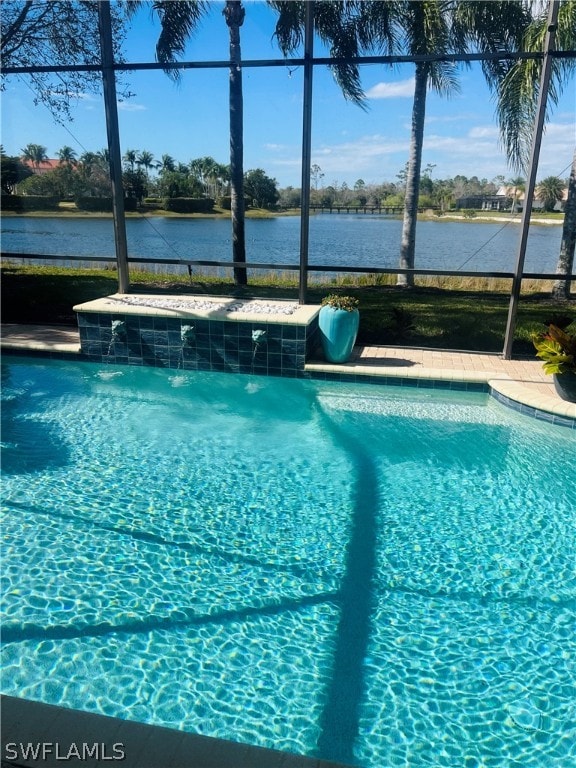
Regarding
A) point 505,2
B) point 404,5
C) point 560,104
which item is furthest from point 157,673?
point 505,2

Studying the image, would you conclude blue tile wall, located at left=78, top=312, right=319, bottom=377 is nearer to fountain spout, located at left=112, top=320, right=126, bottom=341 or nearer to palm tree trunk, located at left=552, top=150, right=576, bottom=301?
fountain spout, located at left=112, top=320, right=126, bottom=341

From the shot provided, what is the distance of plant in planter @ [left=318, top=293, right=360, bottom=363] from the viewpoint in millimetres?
6855

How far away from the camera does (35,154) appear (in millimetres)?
9352

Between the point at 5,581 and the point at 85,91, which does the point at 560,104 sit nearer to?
the point at 85,91

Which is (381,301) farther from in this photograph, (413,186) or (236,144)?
(236,144)

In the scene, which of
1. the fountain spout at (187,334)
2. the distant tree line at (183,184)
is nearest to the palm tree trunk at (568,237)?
the distant tree line at (183,184)

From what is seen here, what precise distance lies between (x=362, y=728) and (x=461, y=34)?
10123mm

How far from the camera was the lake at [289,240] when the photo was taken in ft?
27.5

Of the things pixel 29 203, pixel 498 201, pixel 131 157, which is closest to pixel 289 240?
pixel 131 157

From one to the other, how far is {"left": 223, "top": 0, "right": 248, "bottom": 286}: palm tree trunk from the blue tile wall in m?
2.77

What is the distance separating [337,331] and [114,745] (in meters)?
5.54

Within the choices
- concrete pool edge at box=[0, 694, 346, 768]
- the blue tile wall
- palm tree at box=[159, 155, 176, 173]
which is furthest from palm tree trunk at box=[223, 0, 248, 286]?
concrete pool edge at box=[0, 694, 346, 768]

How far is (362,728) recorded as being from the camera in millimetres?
2412

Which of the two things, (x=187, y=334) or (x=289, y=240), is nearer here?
(x=187, y=334)
